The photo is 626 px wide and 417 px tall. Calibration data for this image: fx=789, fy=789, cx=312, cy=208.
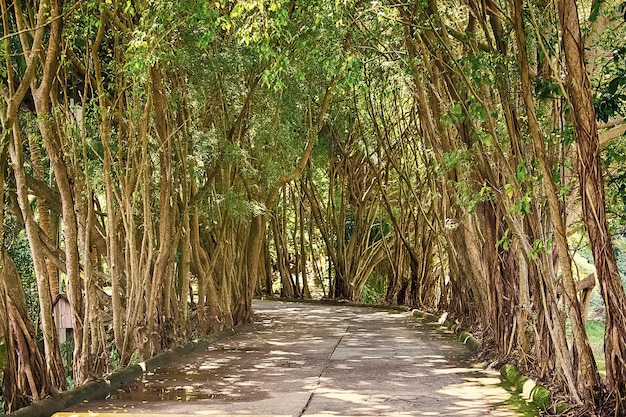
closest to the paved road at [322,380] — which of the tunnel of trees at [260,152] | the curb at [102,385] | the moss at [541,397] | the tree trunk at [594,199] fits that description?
the curb at [102,385]

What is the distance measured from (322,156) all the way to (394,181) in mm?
1979

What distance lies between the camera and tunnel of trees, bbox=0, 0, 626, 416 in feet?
19.8

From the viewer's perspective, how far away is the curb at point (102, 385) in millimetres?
6105

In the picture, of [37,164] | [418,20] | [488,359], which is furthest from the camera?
[37,164]

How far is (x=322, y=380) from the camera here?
26.9 ft

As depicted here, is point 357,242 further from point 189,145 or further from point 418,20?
point 418,20

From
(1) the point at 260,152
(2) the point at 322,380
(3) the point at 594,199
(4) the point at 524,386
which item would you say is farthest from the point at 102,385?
(1) the point at 260,152

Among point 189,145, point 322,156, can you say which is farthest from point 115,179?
point 322,156

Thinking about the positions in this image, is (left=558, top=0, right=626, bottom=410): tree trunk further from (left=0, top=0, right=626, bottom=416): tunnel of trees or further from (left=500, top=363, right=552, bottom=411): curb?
(left=500, top=363, right=552, bottom=411): curb

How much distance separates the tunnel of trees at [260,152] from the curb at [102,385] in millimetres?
142

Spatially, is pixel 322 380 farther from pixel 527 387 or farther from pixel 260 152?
pixel 260 152

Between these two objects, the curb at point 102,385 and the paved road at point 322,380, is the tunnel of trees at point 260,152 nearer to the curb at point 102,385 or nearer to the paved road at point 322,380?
the curb at point 102,385

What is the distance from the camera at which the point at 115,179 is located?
9.88 metres

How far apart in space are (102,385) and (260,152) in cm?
697
